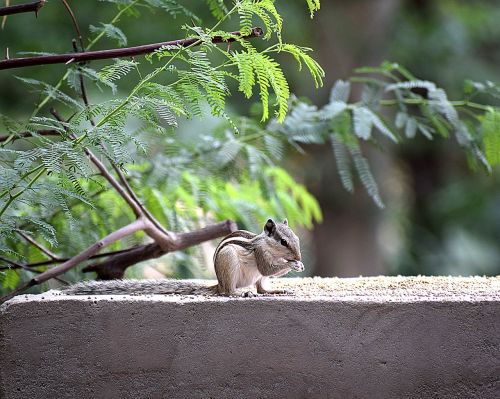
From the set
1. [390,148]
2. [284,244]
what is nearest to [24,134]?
[284,244]

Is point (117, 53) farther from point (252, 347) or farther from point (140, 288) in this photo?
point (252, 347)

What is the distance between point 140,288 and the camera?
266 cm

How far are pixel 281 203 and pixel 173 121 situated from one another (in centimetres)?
200

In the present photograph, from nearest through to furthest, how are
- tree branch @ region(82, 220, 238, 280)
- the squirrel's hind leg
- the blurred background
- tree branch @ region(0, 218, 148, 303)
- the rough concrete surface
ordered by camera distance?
the rough concrete surface < the squirrel's hind leg < tree branch @ region(0, 218, 148, 303) < tree branch @ region(82, 220, 238, 280) < the blurred background

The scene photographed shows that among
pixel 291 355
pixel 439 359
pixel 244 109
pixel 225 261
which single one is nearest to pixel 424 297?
pixel 439 359

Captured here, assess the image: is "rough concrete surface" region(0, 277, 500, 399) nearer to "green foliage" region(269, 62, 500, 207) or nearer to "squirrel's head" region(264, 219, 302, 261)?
"squirrel's head" region(264, 219, 302, 261)

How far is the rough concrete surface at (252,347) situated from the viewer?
7.53ft

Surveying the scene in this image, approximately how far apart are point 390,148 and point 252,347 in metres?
6.39

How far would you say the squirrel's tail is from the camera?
2.57 m

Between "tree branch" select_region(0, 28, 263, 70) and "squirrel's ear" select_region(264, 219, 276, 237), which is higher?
"tree branch" select_region(0, 28, 263, 70)

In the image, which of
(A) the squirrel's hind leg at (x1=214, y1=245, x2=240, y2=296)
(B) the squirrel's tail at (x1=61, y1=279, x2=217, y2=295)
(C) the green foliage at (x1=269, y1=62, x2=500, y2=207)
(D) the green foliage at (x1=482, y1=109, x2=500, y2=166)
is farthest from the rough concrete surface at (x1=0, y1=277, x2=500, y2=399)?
(D) the green foliage at (x1=482, y1=109, x2=500, y2=166)

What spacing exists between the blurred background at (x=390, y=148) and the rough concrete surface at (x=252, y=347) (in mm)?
3638

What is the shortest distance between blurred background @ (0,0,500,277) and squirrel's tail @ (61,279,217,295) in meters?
3.35

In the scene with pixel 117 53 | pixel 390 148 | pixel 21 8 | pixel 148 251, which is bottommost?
pixel 390 148
